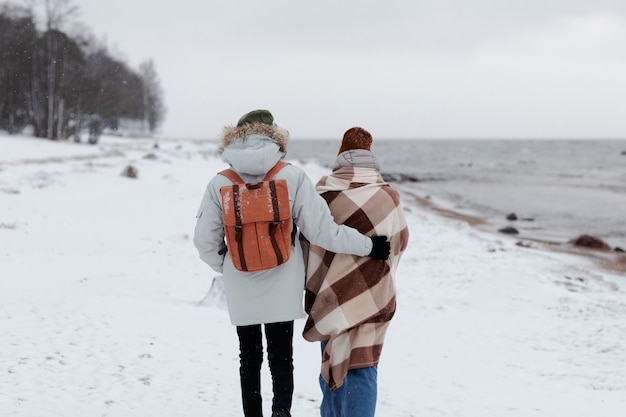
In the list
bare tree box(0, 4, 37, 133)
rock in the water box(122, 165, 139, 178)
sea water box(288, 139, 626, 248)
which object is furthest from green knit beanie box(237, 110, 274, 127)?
bare tree box(0, 4, 37, 133)

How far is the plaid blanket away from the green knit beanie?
1.68 ft

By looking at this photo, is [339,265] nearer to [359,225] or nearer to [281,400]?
[359,225]

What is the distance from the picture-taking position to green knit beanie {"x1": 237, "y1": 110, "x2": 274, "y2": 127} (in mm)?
2902

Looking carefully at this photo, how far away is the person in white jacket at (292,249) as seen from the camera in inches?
112

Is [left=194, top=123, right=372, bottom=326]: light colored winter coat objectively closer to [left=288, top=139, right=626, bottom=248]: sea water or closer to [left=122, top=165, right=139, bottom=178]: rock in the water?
[left=288, top=139, right=626, bottom=248]: sea water

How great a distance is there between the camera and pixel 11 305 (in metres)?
5.44

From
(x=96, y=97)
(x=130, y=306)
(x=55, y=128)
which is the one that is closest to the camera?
(x=130, y=306)

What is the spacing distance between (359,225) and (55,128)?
129 ft

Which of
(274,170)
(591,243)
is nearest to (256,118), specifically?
(274,170)

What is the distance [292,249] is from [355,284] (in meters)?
0.42

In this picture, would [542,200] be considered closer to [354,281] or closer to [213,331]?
[213,331]

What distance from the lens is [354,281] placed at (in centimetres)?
305

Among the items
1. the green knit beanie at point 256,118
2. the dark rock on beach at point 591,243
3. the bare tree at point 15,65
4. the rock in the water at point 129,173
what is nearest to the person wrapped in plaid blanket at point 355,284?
the green knit beanie at point 256,118

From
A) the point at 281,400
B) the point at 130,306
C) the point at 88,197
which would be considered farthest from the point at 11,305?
the point at 88,197
